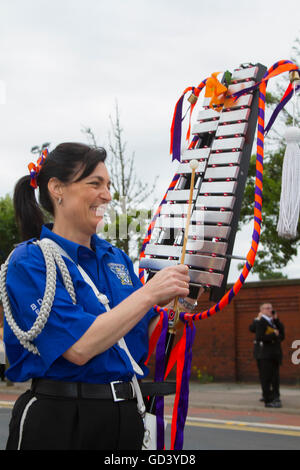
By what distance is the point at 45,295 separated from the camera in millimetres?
1978

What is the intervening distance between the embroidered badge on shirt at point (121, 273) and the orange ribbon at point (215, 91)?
82cm

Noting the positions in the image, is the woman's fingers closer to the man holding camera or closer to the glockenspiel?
the glockenspiel

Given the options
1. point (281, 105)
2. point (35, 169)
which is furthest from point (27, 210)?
point (281, 105)

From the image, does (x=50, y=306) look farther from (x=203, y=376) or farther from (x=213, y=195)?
(x=203, y=376)

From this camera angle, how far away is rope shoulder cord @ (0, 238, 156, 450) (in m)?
1.97

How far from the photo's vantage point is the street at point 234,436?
7418mm

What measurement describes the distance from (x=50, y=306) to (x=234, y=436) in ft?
22.5

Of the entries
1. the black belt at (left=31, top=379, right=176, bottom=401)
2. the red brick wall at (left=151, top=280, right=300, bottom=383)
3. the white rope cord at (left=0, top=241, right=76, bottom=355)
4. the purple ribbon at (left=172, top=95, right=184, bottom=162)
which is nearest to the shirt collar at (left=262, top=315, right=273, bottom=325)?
the red brick wall at (left=151, top=280, right=300, bottom=383)

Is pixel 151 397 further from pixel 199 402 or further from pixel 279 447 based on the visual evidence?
pixel 199 402

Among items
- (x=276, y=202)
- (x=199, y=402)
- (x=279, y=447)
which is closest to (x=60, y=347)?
(x=279, y=447)

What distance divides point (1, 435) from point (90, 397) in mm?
6853

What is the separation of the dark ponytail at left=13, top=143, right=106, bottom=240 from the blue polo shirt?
0.18 metres

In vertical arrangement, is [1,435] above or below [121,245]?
below
